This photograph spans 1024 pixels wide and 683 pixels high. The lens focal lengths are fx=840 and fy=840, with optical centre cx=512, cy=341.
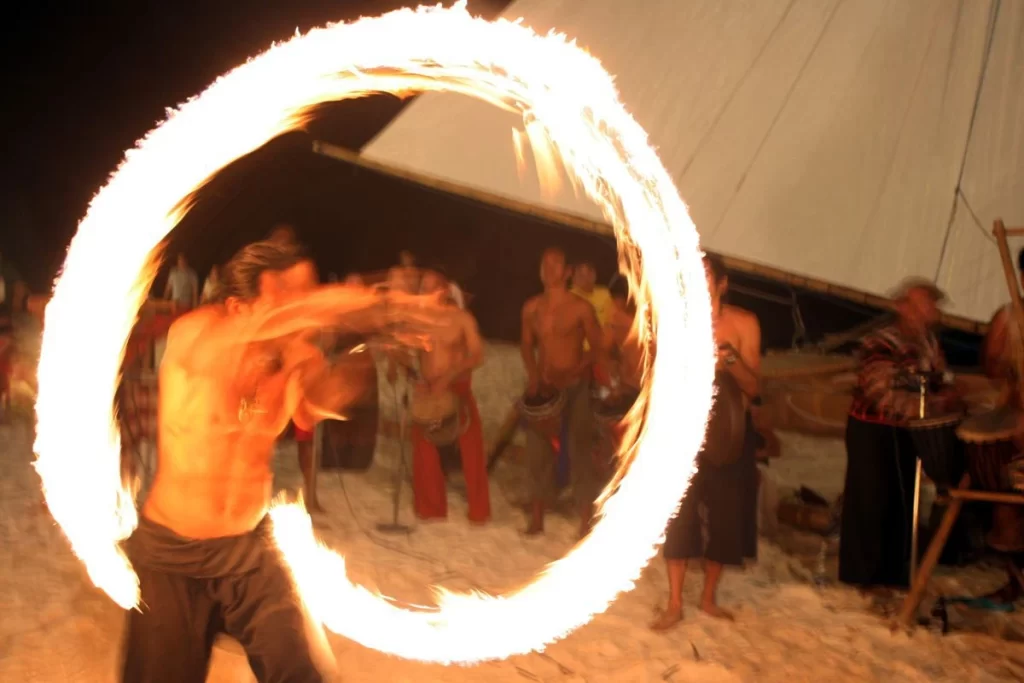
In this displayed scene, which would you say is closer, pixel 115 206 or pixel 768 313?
pixel 115 206

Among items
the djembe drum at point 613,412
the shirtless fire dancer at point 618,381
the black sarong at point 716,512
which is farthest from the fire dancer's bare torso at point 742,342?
the djembe drum at point 613,412

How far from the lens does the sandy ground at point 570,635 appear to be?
3.66 meters

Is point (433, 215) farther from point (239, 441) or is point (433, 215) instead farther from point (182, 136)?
point (239, 441)

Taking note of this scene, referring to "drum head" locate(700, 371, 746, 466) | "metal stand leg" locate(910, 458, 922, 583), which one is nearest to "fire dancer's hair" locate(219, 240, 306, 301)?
"drum head" locate(700, 371, 746, 466)

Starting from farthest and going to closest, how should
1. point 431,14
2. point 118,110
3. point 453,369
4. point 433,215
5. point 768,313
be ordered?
point 433,215 < point 118,110 < point 768,313 < point 453,369 < point 431,14

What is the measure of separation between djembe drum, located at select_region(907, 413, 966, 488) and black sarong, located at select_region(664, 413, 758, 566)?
2.65 feet

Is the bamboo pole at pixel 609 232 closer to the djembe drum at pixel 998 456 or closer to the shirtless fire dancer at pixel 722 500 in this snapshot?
the djembe drum at pixel 998 456

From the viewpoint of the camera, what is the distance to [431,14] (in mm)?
3502

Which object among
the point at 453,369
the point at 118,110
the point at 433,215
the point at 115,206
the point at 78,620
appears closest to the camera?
the point at 115,206

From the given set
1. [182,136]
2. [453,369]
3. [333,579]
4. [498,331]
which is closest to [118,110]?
[498,331]

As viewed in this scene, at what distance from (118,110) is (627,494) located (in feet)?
28.1

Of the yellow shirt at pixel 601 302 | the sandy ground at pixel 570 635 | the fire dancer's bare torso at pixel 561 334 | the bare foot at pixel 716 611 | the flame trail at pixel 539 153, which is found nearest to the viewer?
the flame trail at pixel 539 153

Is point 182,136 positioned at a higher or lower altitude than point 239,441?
higher

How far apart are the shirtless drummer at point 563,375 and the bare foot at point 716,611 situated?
1.13 m
